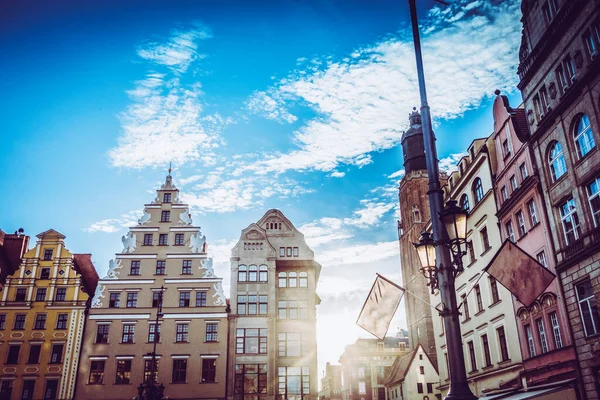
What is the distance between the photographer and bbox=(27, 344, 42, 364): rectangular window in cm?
3962

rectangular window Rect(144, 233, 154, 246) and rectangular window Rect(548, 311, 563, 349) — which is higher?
rectangular window Rect(144, 233, 154, 246)

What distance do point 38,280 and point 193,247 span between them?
13.3 meters

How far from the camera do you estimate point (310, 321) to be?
1686 inches

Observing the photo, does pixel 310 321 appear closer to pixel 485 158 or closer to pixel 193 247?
pixel 193 247

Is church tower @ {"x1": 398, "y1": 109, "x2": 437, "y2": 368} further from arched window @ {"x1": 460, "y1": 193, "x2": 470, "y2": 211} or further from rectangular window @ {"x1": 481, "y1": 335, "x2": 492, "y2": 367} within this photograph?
rectangular window @ {"x1": 481, "y1": 335, "x2": 492, "y2": 367}

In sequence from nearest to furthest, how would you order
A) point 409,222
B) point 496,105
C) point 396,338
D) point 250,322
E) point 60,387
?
point 496,105, point 60,387, point 250,322, point 409,222, point 396,338

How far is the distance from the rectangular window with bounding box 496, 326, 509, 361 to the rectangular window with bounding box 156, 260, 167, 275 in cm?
2754

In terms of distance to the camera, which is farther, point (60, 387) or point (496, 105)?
Answer: point (60, 387)

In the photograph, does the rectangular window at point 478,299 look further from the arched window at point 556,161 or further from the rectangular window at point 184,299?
the rectangular window at point 184,299

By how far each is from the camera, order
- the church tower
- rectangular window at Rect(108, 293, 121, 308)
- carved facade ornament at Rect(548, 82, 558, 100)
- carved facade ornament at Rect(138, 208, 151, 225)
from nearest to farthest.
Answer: carved facade ornament at Rect(548, 82, 558, 100) → rectangular window at Rect(108, 293, 121, 308) → carved facade ornament at Rect(138, 208, 151, 225) → the church tower

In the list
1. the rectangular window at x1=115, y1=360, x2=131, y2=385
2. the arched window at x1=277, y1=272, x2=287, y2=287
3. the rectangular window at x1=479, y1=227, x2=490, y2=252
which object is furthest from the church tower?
the rectangular window at x1=115, y1=360, x2=131, y2=385

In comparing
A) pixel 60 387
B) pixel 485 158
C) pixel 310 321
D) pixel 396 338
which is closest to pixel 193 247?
pixel 310 321

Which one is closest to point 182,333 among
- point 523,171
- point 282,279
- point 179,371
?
point 179,371

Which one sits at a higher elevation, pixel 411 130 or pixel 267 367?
pixel 411 130
